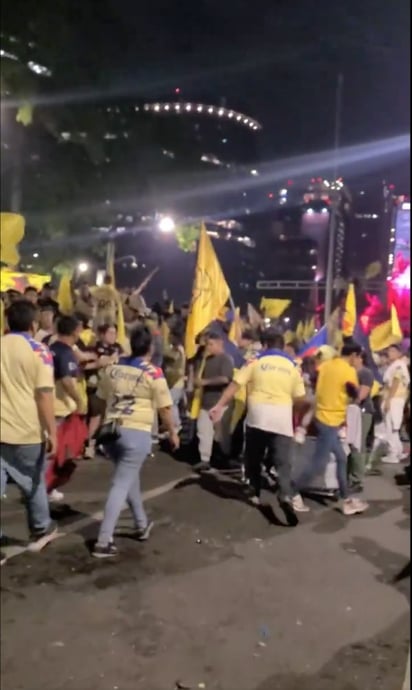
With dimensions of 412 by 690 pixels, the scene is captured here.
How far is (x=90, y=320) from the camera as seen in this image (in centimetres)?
304

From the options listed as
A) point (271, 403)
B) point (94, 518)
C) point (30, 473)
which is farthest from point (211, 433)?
point (94, 518)

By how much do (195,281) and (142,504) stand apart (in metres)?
3.11

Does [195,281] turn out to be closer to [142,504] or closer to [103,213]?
[142,504]

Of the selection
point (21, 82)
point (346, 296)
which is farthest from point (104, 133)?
point (346, 296)

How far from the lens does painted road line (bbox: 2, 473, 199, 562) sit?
5051 millimetres

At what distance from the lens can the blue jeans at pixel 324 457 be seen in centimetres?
273

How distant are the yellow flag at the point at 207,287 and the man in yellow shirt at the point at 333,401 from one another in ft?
1.46

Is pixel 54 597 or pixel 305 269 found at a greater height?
pixel 305 269

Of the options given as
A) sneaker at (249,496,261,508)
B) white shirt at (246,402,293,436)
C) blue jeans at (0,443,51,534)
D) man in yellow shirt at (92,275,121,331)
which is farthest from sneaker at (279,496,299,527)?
blue jeans at (0,443,51,534)

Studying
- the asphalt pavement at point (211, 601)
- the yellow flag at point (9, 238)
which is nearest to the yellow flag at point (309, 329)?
the asphalt pavement at point (211, 601)

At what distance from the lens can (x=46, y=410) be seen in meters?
3.23

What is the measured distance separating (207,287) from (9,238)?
2.14 ft

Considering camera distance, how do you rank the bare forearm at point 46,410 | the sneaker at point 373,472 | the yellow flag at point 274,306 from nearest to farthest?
1. the yellow flag at point 274,306
2. the bare forearm at point 46,410
3. the sneaker at point 373,472

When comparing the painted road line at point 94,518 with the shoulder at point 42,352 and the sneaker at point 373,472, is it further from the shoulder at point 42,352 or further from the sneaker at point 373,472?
the shoulder at point 42,352
